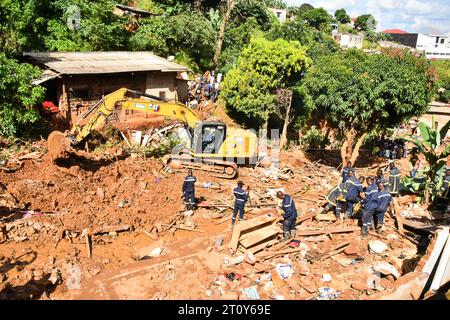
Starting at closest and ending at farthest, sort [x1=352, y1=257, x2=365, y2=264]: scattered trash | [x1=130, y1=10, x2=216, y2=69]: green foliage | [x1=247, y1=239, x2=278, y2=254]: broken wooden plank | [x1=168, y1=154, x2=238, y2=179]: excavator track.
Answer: [x1=352, y1=257, x2=365, y2=264]: scattered trash → [x1=247, y1=239, x2=278, y2=254]: broken wooden plank → [x1=168, y1=154, x2=238, y2=179]: excavator track → [x1=130, y1=10, x2=216, y2=69]: green foliage

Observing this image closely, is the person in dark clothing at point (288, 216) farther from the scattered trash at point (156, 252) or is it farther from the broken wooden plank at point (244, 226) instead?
the scattered trash at point (156, 252)

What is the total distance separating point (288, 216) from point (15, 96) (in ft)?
37.9

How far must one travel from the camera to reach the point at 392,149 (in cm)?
2256

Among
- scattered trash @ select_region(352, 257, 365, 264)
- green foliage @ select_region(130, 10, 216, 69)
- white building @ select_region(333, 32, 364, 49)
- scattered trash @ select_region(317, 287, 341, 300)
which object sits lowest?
scattered trash @ select_region(317, 287, 341, 300)

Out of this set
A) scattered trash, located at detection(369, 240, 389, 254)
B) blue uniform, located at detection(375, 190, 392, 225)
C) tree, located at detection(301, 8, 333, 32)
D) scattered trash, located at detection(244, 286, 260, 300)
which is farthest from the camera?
tree, located at detection(301, 8, 333, 32)

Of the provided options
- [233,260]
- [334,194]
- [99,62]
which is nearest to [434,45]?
[99,62]

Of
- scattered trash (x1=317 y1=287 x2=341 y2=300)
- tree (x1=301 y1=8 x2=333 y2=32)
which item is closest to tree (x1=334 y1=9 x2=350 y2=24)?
tree (x1=301 y1=8 x2=333 y2=32)

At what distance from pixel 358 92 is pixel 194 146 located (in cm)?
718

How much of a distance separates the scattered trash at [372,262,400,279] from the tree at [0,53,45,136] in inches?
532

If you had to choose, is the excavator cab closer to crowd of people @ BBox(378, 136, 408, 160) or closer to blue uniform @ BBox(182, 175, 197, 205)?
blue uniform @ BBox(182, 175, 197, 205)

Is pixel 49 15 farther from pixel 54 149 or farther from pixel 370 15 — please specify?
pixel 370 15

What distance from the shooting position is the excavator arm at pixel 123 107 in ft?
46.1

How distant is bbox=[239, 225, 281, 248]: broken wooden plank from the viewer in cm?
1083

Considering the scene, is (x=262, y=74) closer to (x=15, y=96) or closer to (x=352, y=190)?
(x=352, y=190)
